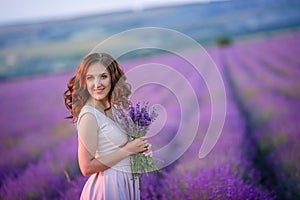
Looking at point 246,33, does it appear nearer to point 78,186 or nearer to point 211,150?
point 211,150

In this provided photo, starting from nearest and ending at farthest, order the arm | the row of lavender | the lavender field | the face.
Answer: the arm → the face → the lavender field → the row of lavender

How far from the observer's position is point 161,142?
4113 mm

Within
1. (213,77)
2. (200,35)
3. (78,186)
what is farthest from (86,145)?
(200,35)

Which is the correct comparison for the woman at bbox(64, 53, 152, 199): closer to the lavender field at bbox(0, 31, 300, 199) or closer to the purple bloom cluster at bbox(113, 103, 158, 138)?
the purple bloom cluster at bbox(113, 103, 158, 138)

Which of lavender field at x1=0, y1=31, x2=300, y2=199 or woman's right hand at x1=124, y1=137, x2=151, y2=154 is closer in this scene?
woman's right hand at x1=124, y1=137, x2=151, y2=154

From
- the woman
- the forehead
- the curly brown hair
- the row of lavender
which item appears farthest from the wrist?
the row of lavender

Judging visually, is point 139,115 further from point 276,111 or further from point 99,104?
point 276,111

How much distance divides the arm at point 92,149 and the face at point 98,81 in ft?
0.48

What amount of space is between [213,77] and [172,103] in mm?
2568

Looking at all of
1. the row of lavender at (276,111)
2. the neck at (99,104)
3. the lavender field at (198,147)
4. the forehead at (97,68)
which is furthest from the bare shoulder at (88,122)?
the row of lavender at (276,111)

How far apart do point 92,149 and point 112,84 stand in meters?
0.35

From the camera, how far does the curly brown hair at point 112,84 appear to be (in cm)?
212

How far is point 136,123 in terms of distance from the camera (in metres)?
2.08

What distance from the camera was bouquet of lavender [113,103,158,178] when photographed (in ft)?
6.78
